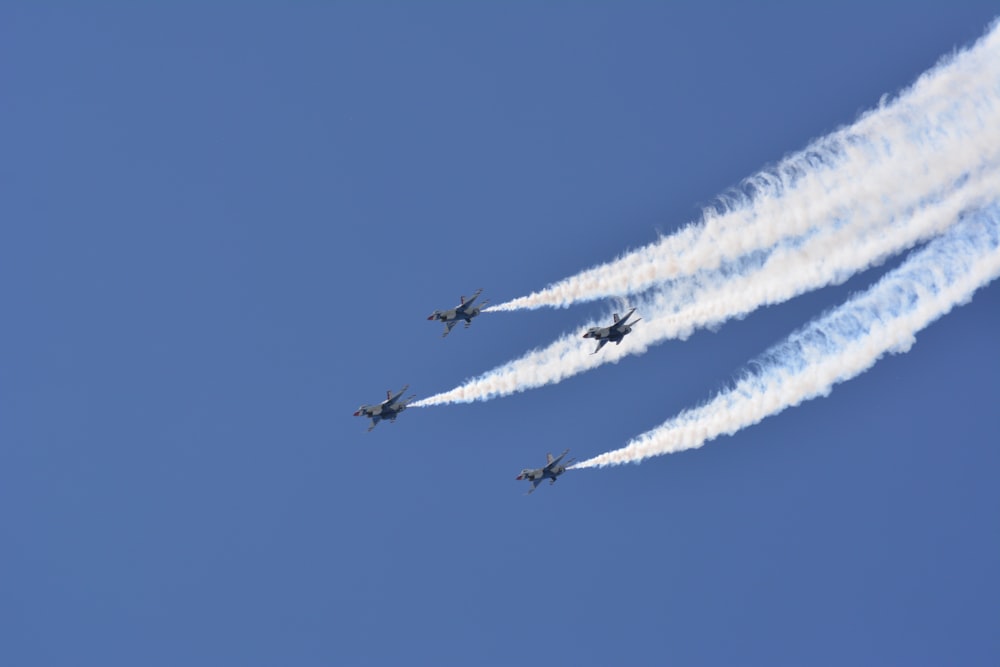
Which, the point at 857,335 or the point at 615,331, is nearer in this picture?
the point at 857,335

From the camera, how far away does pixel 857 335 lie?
63.4 meters

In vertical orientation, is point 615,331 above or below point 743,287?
above

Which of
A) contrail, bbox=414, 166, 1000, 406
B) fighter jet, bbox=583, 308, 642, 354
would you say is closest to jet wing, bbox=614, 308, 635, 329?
fighter jet, bbox=583, 308, 642, 354

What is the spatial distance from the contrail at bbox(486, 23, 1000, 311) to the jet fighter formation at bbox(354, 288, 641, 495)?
1.50 meters

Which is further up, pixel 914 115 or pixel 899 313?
pixel 914 115

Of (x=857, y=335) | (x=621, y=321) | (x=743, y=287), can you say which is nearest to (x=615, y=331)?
(x=621, y=321)

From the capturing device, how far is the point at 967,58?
60531 mm

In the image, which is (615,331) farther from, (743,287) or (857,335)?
(857,335)

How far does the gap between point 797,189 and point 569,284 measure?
33.3 feet

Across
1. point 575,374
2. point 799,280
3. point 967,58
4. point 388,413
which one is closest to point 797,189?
point 799,280

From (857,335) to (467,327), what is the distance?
1719 cm

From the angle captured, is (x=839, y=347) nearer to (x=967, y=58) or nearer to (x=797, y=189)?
(x=797, y=189)

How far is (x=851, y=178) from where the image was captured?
63000 mm

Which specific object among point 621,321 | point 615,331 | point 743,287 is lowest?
point 743,287
